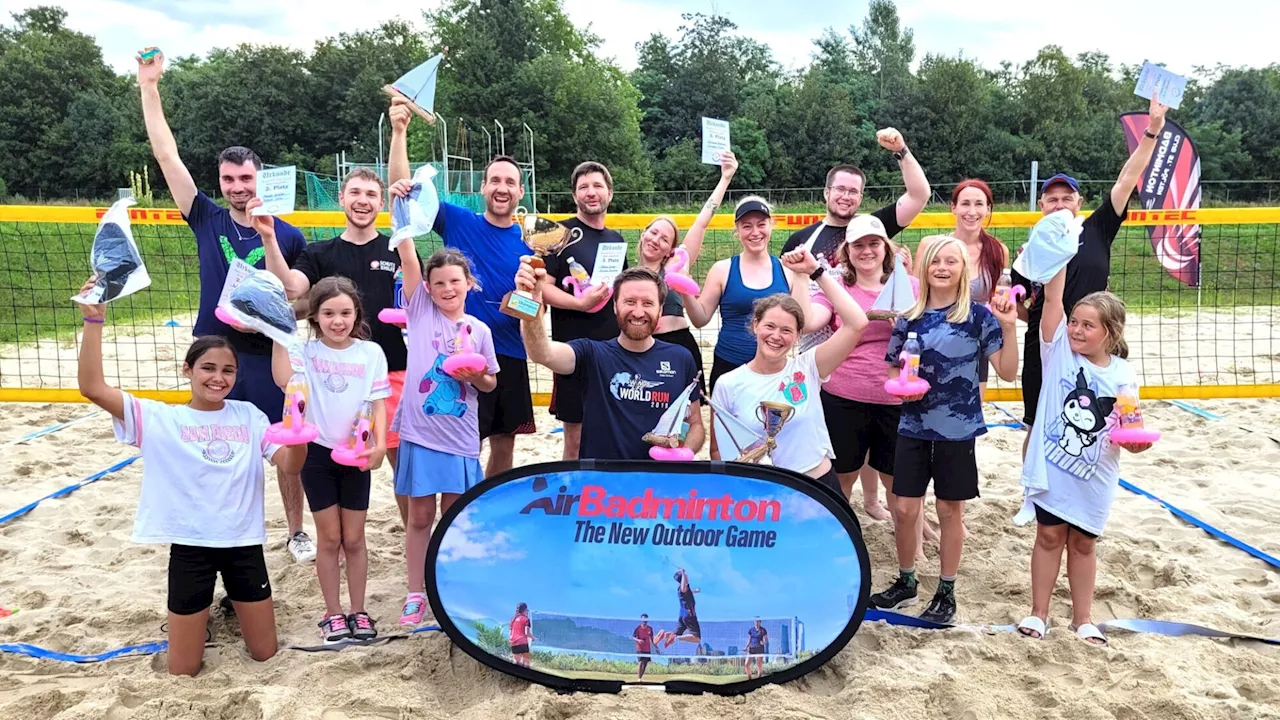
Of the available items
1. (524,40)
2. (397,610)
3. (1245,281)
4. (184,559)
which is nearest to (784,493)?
(397,610)

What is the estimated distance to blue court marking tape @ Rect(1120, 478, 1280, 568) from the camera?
4.10m

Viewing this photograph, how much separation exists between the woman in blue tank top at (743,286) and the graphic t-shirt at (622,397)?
0.71 meters

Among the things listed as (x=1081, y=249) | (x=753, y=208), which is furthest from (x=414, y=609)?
(x=1081, y=249)

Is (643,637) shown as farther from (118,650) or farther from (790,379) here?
(118,650)

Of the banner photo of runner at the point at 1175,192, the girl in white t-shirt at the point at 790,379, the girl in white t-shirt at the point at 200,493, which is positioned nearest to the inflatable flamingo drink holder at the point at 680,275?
the girl in white t-shirt at the point at 790,379

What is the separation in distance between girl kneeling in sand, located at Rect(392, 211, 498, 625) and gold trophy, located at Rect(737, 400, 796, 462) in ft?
3.56

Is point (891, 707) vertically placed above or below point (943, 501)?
below

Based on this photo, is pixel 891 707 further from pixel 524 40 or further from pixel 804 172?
pixel 524 40

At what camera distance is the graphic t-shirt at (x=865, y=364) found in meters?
3.74

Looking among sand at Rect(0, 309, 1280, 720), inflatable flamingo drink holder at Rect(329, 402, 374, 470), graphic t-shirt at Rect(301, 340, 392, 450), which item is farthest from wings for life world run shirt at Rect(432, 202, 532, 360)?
sand at Rect(0, 309, 1280, 720)

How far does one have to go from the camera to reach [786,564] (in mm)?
2842

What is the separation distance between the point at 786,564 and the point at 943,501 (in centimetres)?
99

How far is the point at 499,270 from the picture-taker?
3943mm

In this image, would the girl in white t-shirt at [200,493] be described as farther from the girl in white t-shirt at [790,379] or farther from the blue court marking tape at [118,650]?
the girl in white t-shirt at [790,379]
